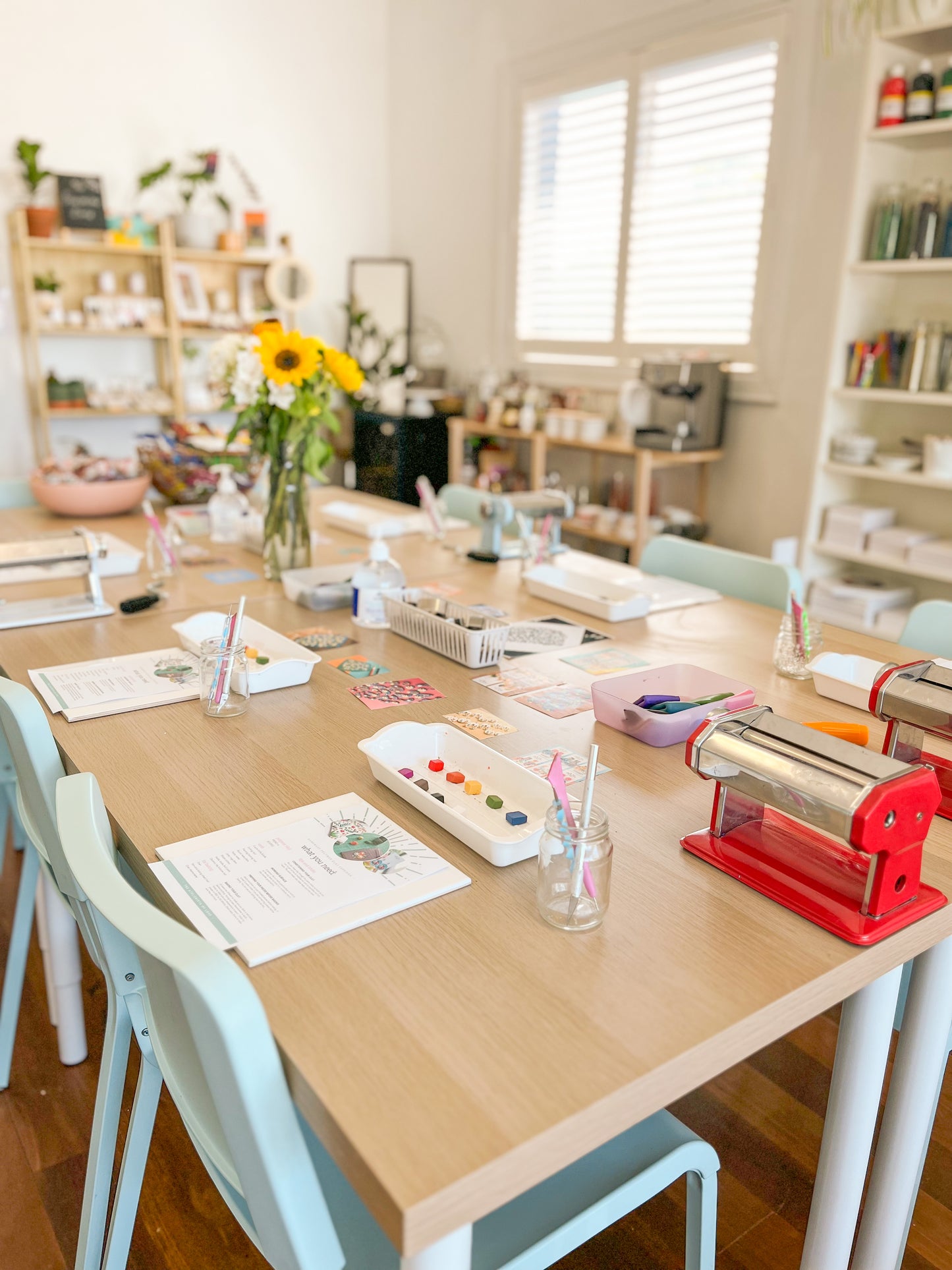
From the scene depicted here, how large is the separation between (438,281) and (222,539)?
326 centimetres

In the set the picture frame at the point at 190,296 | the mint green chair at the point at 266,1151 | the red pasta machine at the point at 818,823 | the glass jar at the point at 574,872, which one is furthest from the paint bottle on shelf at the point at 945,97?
the picture frame at the point at 190,296

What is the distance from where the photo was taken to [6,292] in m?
4.48

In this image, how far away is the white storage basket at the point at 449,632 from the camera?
1644 millimetres

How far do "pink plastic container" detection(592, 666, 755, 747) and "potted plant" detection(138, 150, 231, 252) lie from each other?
Result: 4.14m

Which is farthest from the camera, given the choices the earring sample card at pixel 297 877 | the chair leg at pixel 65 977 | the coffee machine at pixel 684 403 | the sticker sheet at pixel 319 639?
the coffee machine at pixel 684 403

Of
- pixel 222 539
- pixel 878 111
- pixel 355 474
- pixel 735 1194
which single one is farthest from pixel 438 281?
pixel 735 1194

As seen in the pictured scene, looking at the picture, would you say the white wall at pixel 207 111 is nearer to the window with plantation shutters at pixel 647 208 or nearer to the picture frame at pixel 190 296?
the picture frame at pixel 190 296

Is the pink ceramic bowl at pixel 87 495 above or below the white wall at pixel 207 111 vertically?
below

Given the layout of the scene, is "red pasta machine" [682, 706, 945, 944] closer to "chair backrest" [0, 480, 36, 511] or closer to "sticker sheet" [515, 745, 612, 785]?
"sticker sheet" [515, 745, 612, 785]

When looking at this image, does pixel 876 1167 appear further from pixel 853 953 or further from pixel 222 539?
pixel 222 539

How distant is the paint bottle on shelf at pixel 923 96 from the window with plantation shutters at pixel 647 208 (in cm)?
78

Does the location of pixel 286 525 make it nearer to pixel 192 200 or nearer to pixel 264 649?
pixel 264 649

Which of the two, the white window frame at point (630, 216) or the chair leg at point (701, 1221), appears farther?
the white window frame at point (630, 216)

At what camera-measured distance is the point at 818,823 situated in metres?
0.94
